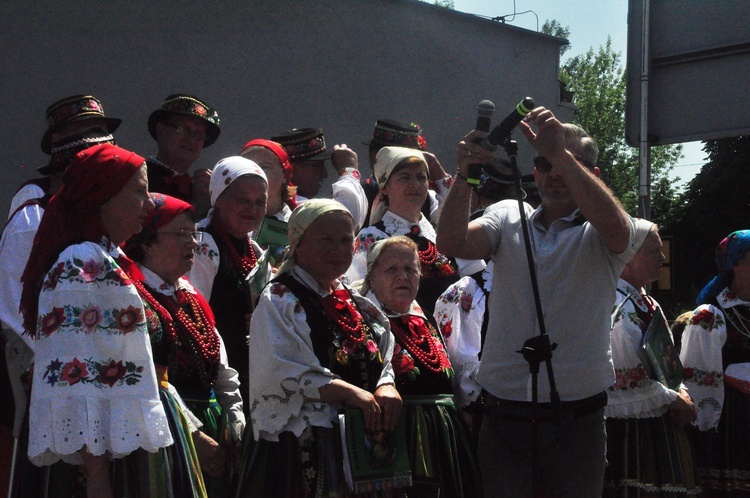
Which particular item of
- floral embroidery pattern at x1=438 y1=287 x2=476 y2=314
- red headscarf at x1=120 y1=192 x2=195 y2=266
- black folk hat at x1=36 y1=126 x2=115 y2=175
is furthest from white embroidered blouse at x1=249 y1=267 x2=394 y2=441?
floral embroidery pattern at x1=438 y1=287 x2=476 y2=314

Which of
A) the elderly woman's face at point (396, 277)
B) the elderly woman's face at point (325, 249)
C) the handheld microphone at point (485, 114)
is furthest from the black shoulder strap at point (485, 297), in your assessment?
the handheld microphone at point (485, 114)

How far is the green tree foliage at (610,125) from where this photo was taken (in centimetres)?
4147

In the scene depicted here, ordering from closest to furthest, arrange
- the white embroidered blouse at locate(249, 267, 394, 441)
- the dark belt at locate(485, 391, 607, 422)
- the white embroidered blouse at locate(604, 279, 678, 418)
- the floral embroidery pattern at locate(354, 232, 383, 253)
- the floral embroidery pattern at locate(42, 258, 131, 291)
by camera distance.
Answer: the floral embroidery pattern at locate(42, 258, 131, 291) < the dark belt at locate(485, 391, 607, 422) < the white embroidered blouse at locate(249, 267, 394, 441) < the white embroidered blouse at locate(604, 279, 678, 418) < the floral embroidery pattern at locate(354, 232, 383, 253)

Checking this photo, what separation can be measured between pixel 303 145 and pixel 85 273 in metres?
3.08

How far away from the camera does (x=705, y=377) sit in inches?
231

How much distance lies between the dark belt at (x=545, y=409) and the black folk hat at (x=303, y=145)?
294cm

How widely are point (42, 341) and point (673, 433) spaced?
3.51 m

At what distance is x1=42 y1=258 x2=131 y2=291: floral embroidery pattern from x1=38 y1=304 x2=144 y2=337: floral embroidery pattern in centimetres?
9

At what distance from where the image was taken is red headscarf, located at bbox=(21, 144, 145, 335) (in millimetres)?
3322

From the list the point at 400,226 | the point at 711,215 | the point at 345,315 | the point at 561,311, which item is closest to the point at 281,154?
the point at 400,226

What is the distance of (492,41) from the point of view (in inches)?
553

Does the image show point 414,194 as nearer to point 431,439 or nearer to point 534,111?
point 431,439

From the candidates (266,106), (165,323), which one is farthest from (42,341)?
(266,106)

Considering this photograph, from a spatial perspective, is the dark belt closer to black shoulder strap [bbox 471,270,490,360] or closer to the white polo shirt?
the white polo shirt
